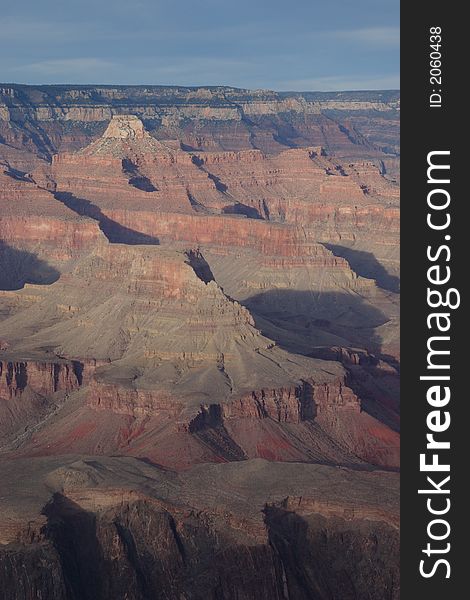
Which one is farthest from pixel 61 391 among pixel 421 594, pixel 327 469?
pixel 421 594

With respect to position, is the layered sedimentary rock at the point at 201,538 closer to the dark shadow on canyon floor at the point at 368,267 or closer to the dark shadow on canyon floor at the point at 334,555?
the dark shadow on canyon floor at the point at 334,555

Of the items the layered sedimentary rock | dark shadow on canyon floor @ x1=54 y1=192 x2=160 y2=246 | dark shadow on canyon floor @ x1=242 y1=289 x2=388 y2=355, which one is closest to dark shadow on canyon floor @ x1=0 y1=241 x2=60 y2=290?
dark shadow on canyon floor @ x1=54 y1=192 x2=160 y2=246

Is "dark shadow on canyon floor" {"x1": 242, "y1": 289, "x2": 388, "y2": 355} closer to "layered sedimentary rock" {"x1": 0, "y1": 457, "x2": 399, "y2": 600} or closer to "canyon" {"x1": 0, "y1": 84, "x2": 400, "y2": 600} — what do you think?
"canyon" {"x1": 0, "y1": 84, "x2": 400, "y2": 600}

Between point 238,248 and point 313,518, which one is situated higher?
point 238,248

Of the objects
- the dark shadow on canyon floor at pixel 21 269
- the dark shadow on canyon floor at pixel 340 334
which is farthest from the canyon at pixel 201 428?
the dark shadow on canyon floor at pixel 21 269

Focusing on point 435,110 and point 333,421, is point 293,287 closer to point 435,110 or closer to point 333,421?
point 333,421

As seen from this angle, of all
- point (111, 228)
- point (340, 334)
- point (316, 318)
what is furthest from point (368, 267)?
point (340, 334)
